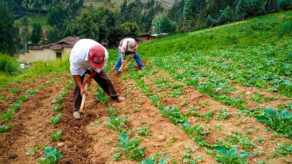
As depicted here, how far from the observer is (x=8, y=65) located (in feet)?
36.7

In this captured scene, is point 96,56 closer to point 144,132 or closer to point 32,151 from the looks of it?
point 144,132

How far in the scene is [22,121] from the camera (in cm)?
411

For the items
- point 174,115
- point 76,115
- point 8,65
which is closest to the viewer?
point 174,115

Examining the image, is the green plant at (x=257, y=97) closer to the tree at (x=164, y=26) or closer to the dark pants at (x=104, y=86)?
the dark pants at (x=104, y=86)

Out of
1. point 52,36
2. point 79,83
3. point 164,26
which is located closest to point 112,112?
point 79,83

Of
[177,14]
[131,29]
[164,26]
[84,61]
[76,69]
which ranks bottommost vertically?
[76,69]

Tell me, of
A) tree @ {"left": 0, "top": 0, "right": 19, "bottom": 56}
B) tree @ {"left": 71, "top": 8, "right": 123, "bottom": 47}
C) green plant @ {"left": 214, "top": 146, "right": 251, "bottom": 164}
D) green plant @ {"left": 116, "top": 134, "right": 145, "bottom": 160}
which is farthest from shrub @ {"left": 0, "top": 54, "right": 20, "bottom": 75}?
tree @ {"left": 0, "top": 0, "right": 19, "bottom": 56}

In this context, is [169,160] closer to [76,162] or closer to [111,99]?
[76,162]

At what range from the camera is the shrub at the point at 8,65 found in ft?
36.0

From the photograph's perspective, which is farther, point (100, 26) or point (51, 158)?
point (100, 26)

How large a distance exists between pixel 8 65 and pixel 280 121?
1406 cm

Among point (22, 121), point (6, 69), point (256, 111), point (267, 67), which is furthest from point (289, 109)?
point (6, 69)

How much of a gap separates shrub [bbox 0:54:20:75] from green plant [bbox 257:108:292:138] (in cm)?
1371

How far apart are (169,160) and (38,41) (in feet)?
249
